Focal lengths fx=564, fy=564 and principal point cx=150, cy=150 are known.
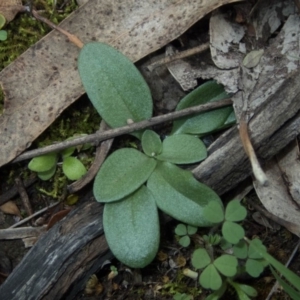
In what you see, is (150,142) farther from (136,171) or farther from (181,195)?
(181,195)

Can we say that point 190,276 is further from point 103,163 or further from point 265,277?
point 103,163

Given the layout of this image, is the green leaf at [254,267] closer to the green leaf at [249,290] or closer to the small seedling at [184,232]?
the green leaf at [249,290]

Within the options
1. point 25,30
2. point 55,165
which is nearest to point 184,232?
point 55,165

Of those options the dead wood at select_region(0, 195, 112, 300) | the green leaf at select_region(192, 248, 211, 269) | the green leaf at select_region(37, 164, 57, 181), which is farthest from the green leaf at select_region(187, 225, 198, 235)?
the green leaf at select_region(37, 164, 57, 181)

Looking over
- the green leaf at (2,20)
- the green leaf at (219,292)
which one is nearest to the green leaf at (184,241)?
the green leaf at (219,292)

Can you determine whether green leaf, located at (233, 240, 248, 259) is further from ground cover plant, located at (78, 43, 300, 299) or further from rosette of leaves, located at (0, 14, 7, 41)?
rosette of leaves, located at (0, 14, 7, 41)

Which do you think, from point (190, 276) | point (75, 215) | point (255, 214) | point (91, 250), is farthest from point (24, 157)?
point (255, 214)
